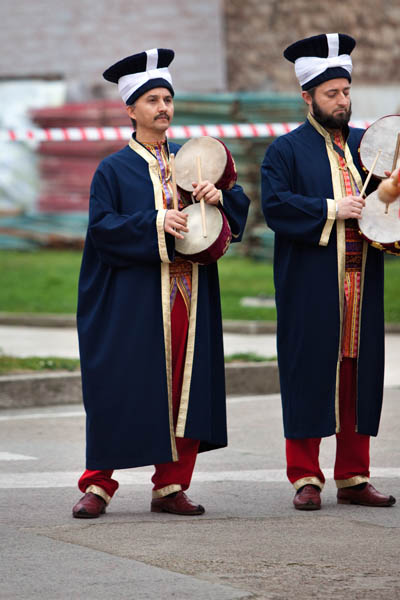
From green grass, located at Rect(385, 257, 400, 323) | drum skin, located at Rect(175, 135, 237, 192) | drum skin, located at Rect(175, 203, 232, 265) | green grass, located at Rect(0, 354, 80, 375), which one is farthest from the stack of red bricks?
drum skin, located at Rect(175, 203, 232, 265)

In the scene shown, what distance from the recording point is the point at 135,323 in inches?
240

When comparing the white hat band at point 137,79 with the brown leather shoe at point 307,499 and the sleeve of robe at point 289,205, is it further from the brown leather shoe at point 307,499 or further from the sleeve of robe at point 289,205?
the brown leather shoe at point 307,499

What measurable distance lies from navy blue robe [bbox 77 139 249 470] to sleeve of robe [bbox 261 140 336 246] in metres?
0.44

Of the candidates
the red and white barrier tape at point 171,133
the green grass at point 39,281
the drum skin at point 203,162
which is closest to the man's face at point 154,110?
the drum skin at point 203,162

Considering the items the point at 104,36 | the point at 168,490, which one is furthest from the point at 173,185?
the point at 104,36

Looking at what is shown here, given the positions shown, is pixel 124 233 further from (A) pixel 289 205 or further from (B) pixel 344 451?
(B) pixel 344 451

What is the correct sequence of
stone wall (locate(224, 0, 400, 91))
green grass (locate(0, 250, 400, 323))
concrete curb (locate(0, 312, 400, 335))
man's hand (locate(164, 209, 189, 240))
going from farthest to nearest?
stone wall (locate(224, 0, 400, 91))
green grass (locate(0, 250, 400, 323))
concrete curb (locate(0, 312, 400, 335))
man's hand (locate(164, 209, 189, 240))

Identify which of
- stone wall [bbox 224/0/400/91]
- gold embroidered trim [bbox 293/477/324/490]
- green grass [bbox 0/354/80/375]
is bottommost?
green grass [bbox 0/354/80/375]

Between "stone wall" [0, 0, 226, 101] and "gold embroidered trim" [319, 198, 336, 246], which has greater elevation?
"stone wall" [0, 0, 226, 101]

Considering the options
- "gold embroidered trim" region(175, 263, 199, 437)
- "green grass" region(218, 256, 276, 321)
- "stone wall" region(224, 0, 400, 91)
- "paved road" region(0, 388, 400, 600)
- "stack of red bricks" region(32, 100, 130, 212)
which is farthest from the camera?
"stone wall" region(224, 0, 400, 91)

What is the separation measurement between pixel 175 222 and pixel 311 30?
17557mm

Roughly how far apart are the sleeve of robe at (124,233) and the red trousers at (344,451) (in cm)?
102

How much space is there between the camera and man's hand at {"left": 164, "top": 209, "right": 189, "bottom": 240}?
19.7 ft

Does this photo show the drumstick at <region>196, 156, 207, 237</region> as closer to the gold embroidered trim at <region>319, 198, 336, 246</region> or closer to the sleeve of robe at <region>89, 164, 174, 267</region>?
the sleeve of robe at <region>89, 164, 174, 267</region>
